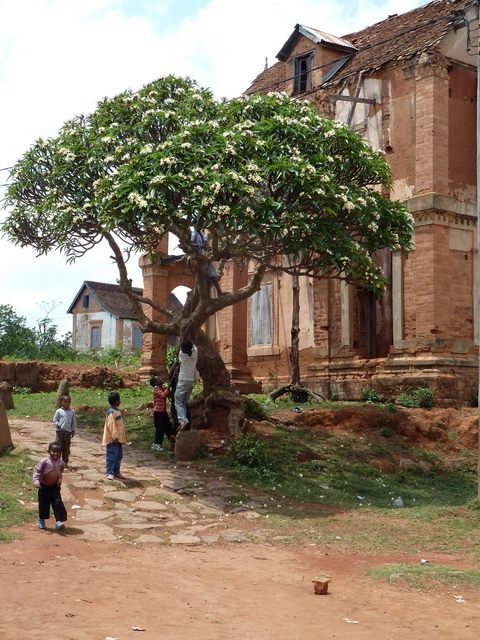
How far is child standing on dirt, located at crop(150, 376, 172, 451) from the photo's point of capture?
1151 centimetres

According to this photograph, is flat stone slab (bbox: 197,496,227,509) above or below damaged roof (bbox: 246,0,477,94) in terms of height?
below

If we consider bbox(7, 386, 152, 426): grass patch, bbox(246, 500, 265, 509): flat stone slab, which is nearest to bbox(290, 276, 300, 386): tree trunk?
bbox(7, 386, 152, 426): grass patch

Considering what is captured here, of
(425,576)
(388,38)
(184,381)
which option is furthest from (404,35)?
(425,576)

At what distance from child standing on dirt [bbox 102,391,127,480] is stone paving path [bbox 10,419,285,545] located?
184 mm

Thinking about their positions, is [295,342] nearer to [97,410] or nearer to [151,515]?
[97,410]

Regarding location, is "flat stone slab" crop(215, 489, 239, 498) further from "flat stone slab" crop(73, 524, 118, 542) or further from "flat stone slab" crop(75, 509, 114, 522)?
"flat stone slab" crop(73, 524, 118, 542)

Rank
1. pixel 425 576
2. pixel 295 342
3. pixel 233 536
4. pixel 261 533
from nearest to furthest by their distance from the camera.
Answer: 1. pixel 425 576
2. pixel 233 536
3. pixel 261 533
4. pixel 295 342

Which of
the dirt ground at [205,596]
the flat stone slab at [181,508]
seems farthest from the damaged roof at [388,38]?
the dirt ground at [205,596]

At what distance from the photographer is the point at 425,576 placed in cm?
637

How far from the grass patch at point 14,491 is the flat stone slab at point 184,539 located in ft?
5.39

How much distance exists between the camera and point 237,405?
1269 centimetres

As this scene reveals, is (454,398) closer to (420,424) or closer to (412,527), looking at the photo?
(420,424)

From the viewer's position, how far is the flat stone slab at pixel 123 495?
910 centimetres

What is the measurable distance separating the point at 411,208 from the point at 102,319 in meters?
30.5
